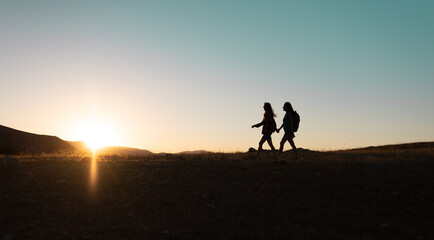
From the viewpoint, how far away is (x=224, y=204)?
349 inches

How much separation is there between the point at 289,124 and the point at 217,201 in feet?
22.9

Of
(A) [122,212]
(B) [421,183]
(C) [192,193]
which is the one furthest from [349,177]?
(A) [122,212]

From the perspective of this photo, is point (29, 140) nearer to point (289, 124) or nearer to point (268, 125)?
point (268, 125)

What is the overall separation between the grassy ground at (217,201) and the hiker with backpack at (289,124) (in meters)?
2.31

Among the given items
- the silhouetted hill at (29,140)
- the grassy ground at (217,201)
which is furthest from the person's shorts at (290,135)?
the silhouetted hill at (29,140)

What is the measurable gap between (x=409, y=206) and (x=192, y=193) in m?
5.13

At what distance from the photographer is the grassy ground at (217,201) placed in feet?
23.9

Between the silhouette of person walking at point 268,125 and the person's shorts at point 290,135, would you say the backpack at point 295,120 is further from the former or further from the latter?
the silhouette of person walking at point 268,125

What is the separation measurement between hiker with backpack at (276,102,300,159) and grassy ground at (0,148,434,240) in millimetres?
2313

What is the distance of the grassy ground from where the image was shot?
287 inches

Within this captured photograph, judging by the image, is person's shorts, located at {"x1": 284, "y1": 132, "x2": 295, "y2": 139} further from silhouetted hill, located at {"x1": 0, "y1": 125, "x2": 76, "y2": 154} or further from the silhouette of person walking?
silhouetted hill, located at {"x1": 0, "y1": 125, "x2": 76, "y2": 154}

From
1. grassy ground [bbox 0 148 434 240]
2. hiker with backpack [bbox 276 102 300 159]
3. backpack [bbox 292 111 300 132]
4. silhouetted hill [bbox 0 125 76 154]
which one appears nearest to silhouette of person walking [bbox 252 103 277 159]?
hiker with backpack [bbox 276 102 300 159]

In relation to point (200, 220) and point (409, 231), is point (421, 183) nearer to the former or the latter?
point (409, 231)

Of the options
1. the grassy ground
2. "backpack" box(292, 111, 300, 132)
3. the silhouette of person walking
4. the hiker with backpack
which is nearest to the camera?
the grassy ground
